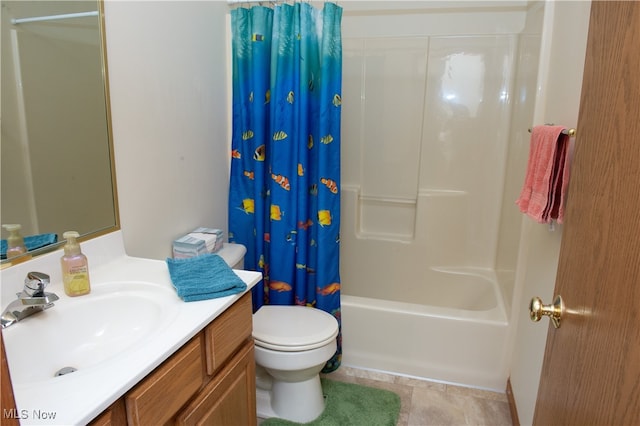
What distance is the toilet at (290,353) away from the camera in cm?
168

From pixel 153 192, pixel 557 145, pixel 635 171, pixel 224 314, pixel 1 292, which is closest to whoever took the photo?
pixel 635 171

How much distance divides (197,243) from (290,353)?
609 mm

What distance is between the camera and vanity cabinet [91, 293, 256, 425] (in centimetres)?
85

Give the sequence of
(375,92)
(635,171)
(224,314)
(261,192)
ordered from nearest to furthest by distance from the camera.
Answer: (635,171)
(224,314)
(261,192)
(375,92)

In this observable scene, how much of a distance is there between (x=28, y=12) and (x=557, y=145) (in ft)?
5.44

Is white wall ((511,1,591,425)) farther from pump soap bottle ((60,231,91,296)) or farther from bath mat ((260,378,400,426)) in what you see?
pump soap bottle ((60,231,91,296))

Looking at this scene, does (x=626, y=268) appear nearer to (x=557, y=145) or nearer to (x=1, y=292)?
(x=557, y=145)

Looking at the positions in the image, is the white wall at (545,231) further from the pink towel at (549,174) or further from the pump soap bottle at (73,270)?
the pump soap bottle at (73,270)

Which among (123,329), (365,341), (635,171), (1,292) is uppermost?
(635,171)

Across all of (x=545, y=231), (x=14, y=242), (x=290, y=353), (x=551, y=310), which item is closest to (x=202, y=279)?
(x=14, y=242)

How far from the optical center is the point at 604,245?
0.66m

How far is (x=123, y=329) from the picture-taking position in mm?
1131

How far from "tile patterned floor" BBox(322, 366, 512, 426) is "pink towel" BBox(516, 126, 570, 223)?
105cm

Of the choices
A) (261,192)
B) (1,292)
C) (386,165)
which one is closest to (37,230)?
(1,292)
